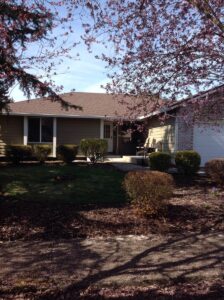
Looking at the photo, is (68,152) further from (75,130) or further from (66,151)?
(75,130)

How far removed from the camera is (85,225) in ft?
28.8

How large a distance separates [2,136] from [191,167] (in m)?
11.9

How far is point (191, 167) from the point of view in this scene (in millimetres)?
16672

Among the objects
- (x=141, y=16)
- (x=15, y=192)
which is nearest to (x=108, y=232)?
(x=141, y=16)

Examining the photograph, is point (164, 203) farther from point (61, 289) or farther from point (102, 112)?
point (102, 112)

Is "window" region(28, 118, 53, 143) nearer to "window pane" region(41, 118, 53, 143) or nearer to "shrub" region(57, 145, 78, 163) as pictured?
"window pane" region(41, 118, 53, 143)

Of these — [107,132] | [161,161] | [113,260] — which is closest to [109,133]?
[107,132]

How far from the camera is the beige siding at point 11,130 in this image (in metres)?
24.6

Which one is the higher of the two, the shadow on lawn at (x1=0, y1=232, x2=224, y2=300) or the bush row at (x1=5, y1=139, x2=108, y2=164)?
the bush row at (x1=5, y1=139, x2=108, y2=164)

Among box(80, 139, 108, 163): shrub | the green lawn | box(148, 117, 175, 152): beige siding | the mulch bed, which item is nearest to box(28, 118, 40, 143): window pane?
box(80, 139, 108, 163): shrub

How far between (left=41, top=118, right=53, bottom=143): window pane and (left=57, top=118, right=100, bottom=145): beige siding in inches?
17.7

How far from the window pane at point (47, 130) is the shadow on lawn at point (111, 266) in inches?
704

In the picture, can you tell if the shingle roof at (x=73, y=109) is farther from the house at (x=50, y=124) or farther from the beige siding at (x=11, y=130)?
the beige siding at (x=11, y=130)

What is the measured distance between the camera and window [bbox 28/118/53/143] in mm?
25156
